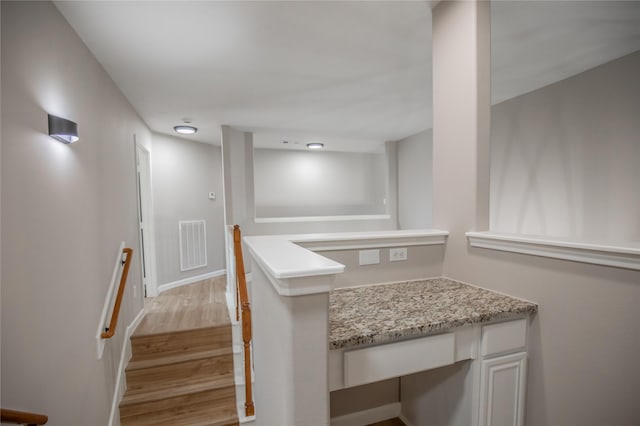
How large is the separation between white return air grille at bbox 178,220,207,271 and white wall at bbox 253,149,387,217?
58.1 inches

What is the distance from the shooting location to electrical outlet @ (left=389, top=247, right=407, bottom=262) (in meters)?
1.61

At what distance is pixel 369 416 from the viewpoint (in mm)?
1898

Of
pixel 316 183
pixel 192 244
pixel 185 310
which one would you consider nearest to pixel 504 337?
pixel 185 310

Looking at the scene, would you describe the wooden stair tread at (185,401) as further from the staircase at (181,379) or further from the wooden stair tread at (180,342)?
the wooden stair tread at (180,342)

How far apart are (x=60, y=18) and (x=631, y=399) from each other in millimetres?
3181

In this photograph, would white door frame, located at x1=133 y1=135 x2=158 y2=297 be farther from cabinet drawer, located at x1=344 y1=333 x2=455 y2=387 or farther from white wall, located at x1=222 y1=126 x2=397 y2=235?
cabinet drawer, located at x1=344 y1=333 x2=455 y2=387

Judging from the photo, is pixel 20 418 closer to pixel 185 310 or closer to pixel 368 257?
pixel 368 257

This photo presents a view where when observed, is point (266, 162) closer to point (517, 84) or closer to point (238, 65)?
point (238, 65)

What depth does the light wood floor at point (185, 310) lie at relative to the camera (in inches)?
126

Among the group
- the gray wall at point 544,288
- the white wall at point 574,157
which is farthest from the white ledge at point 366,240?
the white wall at point 574,157

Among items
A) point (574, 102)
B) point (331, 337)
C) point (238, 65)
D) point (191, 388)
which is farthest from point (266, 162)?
point (331, 337)

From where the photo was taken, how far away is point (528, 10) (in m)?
1.76

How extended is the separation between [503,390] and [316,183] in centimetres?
575

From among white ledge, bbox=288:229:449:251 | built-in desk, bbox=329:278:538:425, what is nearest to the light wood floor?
white ledge, bbox=288:229:449:251
